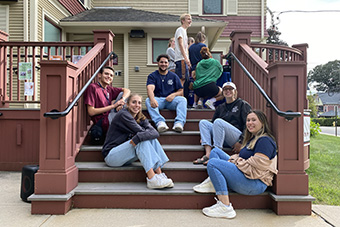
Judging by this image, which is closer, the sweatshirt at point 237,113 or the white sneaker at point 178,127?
the sweatshirt at point 237,113

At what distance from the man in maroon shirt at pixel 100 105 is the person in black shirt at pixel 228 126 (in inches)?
49.1

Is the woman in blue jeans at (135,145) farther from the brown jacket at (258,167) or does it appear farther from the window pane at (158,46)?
the window pane at (158,46)

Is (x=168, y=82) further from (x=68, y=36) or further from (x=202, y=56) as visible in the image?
(x=68, y=36)

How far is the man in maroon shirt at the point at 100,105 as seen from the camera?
3.68 metres

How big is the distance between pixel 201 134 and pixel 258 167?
1002 millimetres

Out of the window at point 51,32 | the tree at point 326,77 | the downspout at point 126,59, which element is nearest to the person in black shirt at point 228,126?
the window at point 51,32

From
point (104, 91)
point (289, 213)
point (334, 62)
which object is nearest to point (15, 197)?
point (104, 91)

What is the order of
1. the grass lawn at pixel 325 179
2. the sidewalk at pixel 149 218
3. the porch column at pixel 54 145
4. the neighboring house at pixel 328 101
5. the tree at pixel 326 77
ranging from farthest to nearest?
the neighboring house at pixel 328 101
the tree at pixel 326 77
the grass lawn at pixel 325 179
the porch column at pixel 54 145
the sidewalk at pixel 149 218

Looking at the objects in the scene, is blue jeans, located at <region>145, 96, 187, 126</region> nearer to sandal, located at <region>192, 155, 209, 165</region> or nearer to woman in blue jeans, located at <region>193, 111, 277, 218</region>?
sandal, located at <region>192, 155, 209, 165</region>

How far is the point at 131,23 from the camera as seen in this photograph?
886 centimetres

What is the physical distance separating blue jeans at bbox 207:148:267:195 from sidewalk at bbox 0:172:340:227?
0.26m

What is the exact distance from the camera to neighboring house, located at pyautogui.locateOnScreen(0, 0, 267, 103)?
7137 mm

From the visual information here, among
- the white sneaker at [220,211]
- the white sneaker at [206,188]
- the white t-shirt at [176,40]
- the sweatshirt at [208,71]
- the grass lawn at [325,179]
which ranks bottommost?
the grass lawn at [325,179]

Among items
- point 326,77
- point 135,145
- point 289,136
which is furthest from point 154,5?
point 326,77
